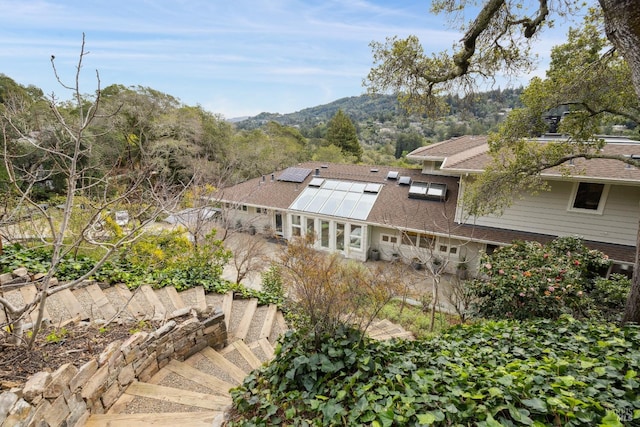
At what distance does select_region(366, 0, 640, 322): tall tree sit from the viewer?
506 centimetres

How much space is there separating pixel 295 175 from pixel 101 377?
1268 centimetres

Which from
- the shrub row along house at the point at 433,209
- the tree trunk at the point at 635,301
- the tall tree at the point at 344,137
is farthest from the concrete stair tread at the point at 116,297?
the tall tree at the point at 344,137

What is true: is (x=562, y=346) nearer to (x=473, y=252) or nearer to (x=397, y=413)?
(x=397, y=413)

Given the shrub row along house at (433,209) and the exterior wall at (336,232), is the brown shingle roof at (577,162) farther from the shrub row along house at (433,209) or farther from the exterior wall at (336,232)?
the exterior wall at (336,232)

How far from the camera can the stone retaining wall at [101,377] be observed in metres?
2.11

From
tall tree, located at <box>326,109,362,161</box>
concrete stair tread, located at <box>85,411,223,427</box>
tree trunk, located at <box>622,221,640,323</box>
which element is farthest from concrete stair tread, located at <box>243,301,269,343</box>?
tall tree, located at <box>326,109,362,161</box>

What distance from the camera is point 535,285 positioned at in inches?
198

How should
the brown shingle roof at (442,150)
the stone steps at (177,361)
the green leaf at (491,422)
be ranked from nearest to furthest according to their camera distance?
1. the green leaf at (491,422)
2. the stone steps at (177,361)
3. the brown shingle roof at (442,150)

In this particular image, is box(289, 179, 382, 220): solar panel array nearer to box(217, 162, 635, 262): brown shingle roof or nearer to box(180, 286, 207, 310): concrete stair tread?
box(217, 162, 635, 262): brown shingle roof

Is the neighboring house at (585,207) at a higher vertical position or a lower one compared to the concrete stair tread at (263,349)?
higher

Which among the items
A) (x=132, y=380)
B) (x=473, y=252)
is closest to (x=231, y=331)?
(x=132, y=380)

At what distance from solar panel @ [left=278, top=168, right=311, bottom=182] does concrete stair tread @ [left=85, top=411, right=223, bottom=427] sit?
40.5 ft

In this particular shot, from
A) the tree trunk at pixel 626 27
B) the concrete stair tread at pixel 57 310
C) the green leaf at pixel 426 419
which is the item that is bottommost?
the concrete stair tread at pixel 57 310

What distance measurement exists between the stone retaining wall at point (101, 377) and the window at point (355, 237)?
7898 mm
